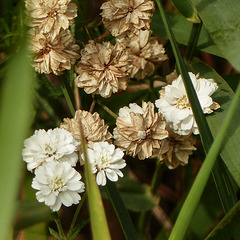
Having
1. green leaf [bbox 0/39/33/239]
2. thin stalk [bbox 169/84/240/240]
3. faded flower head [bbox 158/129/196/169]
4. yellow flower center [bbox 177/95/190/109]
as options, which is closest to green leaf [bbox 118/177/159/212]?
faded flower head [bbox 158/129/196/169]

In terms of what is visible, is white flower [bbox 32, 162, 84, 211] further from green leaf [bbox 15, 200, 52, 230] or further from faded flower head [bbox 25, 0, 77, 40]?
faded flower head [bbox 25, 0, 77, 40]

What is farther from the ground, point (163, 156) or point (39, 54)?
point (39, 54)

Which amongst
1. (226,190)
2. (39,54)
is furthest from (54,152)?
(226,190)

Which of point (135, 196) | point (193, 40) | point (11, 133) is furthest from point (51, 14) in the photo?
point (135, 196)

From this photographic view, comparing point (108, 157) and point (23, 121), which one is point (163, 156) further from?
point (23, 121)

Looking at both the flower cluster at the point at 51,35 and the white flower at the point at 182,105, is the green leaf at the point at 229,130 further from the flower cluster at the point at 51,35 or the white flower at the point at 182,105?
the flower cluster at the point at 51,35

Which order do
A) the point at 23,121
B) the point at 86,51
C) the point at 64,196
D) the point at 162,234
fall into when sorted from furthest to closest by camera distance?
1. the point at 162,234
2. the point at 86,51
3. the point at 64,196
4. the point at 23,121

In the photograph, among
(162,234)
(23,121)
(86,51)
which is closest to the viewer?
(23,121)

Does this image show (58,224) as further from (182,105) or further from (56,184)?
(182,105)
